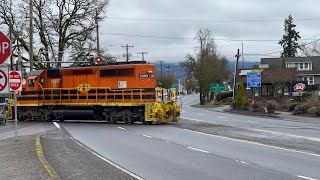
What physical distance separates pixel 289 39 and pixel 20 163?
11742cm

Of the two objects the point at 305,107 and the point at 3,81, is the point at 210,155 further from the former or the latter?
the point at 305,107

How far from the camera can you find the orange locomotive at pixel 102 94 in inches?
1167

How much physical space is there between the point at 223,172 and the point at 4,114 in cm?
2463

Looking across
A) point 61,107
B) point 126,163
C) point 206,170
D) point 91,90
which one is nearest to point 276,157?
point 206,170

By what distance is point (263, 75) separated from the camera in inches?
2936

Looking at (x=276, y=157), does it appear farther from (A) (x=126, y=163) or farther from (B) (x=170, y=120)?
(B) (x=170, y=120)

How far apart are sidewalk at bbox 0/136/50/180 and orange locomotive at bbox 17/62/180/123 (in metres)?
13.2

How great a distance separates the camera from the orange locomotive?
29641 mm

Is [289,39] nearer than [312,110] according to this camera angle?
No

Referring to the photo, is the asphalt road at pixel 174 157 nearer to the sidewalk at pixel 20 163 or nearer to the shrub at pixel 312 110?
the sidewalk at pixel 20 163

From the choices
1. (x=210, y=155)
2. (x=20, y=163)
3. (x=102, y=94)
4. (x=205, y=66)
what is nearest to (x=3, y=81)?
(x=20, y=163)

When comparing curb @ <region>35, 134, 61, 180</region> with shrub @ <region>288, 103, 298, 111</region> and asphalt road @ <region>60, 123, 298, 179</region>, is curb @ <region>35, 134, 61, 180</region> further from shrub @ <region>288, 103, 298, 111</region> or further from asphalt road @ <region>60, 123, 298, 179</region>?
shrub @ <region>288, 103, 298, 111</region>

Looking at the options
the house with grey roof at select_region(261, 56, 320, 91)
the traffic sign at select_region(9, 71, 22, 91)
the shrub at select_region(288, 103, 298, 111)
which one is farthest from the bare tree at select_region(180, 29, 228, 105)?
the traffic sign at select_region(9, 71, 22, 91)

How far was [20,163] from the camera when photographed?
12125 mm
